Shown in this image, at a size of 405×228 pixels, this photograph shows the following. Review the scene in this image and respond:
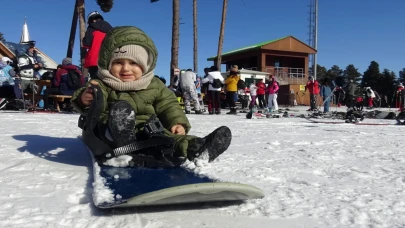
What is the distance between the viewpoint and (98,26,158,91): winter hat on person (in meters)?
2.55

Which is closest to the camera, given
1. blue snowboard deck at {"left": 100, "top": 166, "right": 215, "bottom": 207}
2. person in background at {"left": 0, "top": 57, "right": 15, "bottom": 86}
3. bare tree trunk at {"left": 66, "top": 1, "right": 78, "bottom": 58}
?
blue snowboard deck at {"left": 100, "top": 166, "right": 215, "bottom": 207}

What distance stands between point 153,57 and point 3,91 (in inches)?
376

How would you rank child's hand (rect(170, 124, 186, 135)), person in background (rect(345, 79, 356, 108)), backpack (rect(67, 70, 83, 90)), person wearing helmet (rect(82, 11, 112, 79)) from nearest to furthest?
child's hand (rect(170, 124, 186, 135)) → person wearing helmet (rect(82, 11, 112, 79)) → backpack (rect(67, 70, 83, 90)) → person in background (rect(345, 79, 356, 108))

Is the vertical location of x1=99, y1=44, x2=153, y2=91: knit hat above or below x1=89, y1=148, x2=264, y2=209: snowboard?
above

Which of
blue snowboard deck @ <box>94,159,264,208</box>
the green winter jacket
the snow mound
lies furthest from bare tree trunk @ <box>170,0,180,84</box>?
blue snowboard deck @ <box>94,159,264,208</box>

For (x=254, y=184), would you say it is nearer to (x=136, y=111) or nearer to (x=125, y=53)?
(x=136, y=111)

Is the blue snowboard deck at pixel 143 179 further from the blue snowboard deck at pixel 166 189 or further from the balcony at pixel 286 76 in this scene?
the balcony at pixel 286 76

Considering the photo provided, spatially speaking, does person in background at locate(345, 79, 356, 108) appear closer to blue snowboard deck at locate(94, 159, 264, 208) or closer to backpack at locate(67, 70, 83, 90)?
backpack at locate(67, 70, 83, 90)

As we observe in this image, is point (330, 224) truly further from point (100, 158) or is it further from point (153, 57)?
point (153, 57)

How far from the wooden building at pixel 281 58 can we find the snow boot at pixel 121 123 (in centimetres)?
2794

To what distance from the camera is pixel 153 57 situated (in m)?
2.73

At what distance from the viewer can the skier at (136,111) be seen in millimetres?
2135

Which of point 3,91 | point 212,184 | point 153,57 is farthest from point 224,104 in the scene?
point 212,184

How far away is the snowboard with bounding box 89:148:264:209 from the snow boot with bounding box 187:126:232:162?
1.26ft
